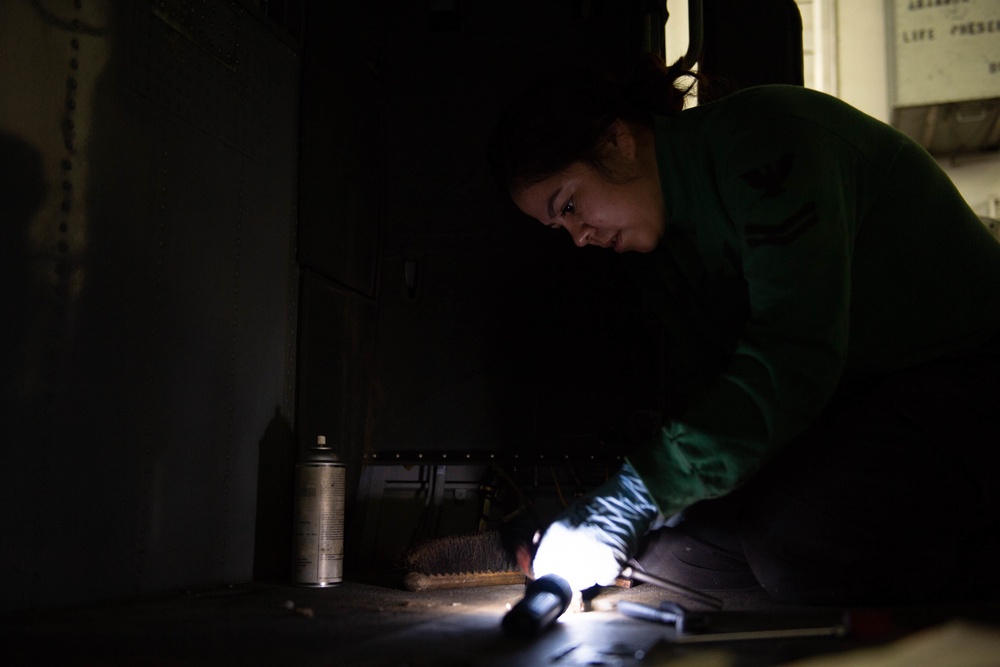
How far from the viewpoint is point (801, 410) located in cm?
121

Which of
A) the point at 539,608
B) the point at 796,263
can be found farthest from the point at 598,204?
the point at 539,608

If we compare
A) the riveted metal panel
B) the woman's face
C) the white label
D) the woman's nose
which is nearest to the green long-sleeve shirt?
the woman's face

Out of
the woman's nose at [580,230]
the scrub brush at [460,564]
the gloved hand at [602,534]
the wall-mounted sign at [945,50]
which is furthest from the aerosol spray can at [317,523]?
the wall-mounted sign at [945,50]

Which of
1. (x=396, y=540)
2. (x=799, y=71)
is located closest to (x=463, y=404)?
(x=396, y=540)

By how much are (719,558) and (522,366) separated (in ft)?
3.05

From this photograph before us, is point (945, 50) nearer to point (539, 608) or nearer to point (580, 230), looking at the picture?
point (580, 230)

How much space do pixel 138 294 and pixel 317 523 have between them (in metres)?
0.63

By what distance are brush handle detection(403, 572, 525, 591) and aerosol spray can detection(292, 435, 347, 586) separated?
0.20 m

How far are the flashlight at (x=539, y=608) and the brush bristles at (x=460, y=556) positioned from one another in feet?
1.75

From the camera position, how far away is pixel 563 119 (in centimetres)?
141

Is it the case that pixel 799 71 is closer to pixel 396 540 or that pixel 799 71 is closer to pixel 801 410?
pixel 801 410

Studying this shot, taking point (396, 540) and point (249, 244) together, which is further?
point (396, 540)

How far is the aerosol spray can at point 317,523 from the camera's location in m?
1.74

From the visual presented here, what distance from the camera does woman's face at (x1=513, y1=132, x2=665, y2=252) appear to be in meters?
1.46
